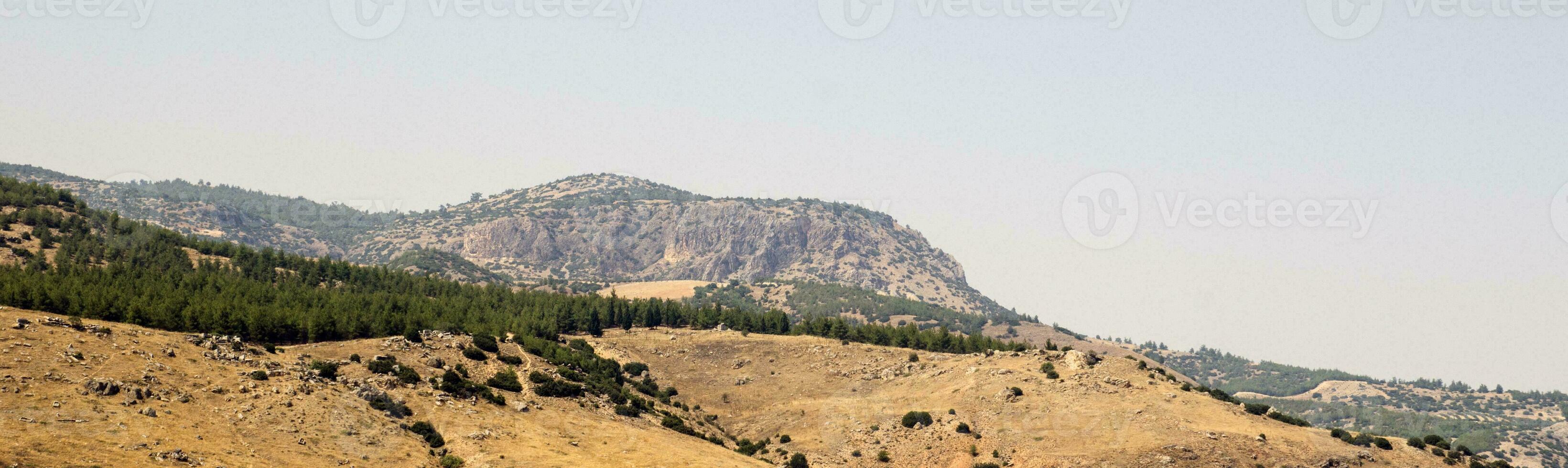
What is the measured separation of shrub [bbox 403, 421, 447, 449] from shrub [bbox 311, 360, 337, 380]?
1011 centimetres

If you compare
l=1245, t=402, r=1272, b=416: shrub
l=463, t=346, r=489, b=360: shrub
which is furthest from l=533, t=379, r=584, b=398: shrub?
l=1245, t=402, r=1272, b=416: shrub

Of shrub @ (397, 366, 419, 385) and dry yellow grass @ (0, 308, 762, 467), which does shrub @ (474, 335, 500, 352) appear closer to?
dry yellow grass @ (0, 308, 762, 467)

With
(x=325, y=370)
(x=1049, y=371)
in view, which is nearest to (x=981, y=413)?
(x=1049, y=371)

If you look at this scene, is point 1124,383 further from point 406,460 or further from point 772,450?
point 406,460

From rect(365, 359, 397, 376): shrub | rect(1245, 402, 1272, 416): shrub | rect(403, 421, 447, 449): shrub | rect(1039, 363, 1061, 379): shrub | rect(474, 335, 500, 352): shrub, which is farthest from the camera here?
rect(1039, 363, 1061, 379): shrub

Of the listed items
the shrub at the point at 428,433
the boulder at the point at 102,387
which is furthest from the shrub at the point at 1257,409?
the boulder at the point at 102,387

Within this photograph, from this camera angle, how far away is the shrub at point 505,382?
9794 centimetres

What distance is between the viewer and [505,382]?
322ft

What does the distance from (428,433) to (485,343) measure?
31498 millimetres

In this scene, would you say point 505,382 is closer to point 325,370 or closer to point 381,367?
point 381,367

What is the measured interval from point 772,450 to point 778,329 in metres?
74.9

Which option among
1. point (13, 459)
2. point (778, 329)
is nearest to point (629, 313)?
point (778, 329)

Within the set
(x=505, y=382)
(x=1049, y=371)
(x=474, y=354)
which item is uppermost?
(x=1049, y=371)

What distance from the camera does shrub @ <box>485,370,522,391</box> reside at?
321ft
